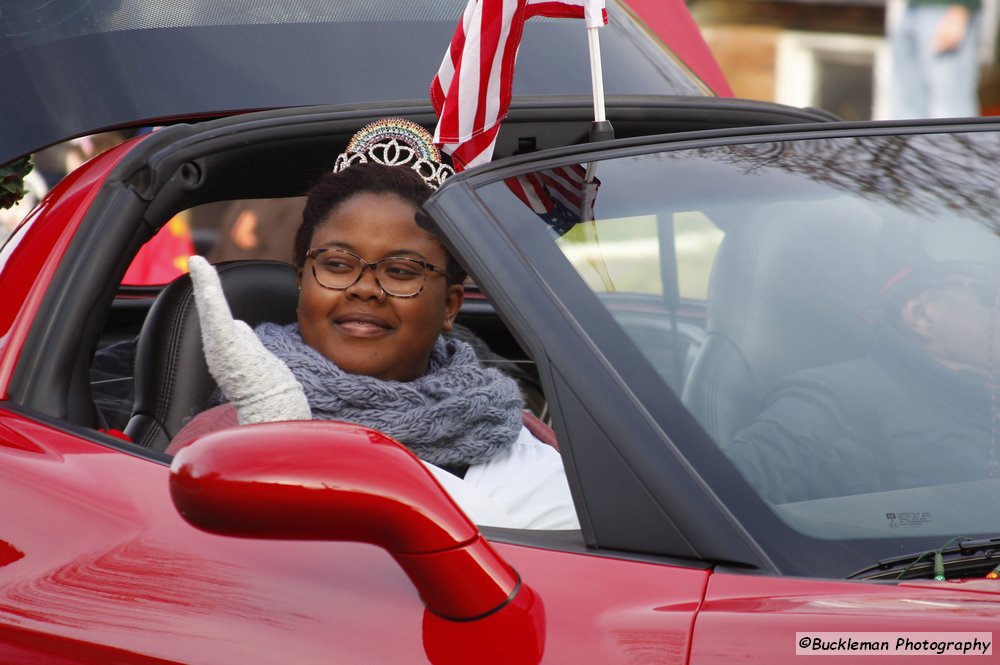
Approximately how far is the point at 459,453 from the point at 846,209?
2.37 feet

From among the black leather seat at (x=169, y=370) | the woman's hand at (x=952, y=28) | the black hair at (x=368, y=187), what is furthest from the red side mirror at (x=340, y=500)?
the woman's hand at (x=952, y=28)

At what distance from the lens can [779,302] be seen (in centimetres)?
172

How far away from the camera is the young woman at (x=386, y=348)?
2.09 m

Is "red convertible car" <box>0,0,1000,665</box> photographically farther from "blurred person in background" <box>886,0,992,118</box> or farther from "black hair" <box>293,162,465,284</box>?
"blurred person in background" <box>886,0,992,118</box>

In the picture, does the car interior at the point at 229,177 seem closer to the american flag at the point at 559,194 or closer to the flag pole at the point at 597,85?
the flag pole at the point at 597,85

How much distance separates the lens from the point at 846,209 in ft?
5.95

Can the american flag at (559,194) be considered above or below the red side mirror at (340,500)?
above

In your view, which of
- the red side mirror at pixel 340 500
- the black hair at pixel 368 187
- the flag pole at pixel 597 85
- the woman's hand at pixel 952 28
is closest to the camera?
the red side mirror at pixel 340 500

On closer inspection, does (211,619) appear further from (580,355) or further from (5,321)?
(5,321)

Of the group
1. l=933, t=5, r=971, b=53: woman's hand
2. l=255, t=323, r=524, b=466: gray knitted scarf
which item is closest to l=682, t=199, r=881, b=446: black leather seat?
l=255, t=323, r=524, b=466: gray knitted scarf

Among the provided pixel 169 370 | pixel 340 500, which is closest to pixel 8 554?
pixel 340 500

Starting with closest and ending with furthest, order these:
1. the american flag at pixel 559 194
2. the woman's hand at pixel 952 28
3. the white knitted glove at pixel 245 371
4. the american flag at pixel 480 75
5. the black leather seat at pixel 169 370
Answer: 1. the american flag at pixel 559 194
2. the white knitted glove at pixel 245 371
3. the american flag at pixel 480 75
4. the black leather seat at pixel 169 370
5. the woman's hand at pixel 952 28

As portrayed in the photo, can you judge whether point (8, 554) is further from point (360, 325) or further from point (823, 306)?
point (823, 306)

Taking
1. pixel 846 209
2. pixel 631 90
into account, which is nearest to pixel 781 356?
pixel 846 209
